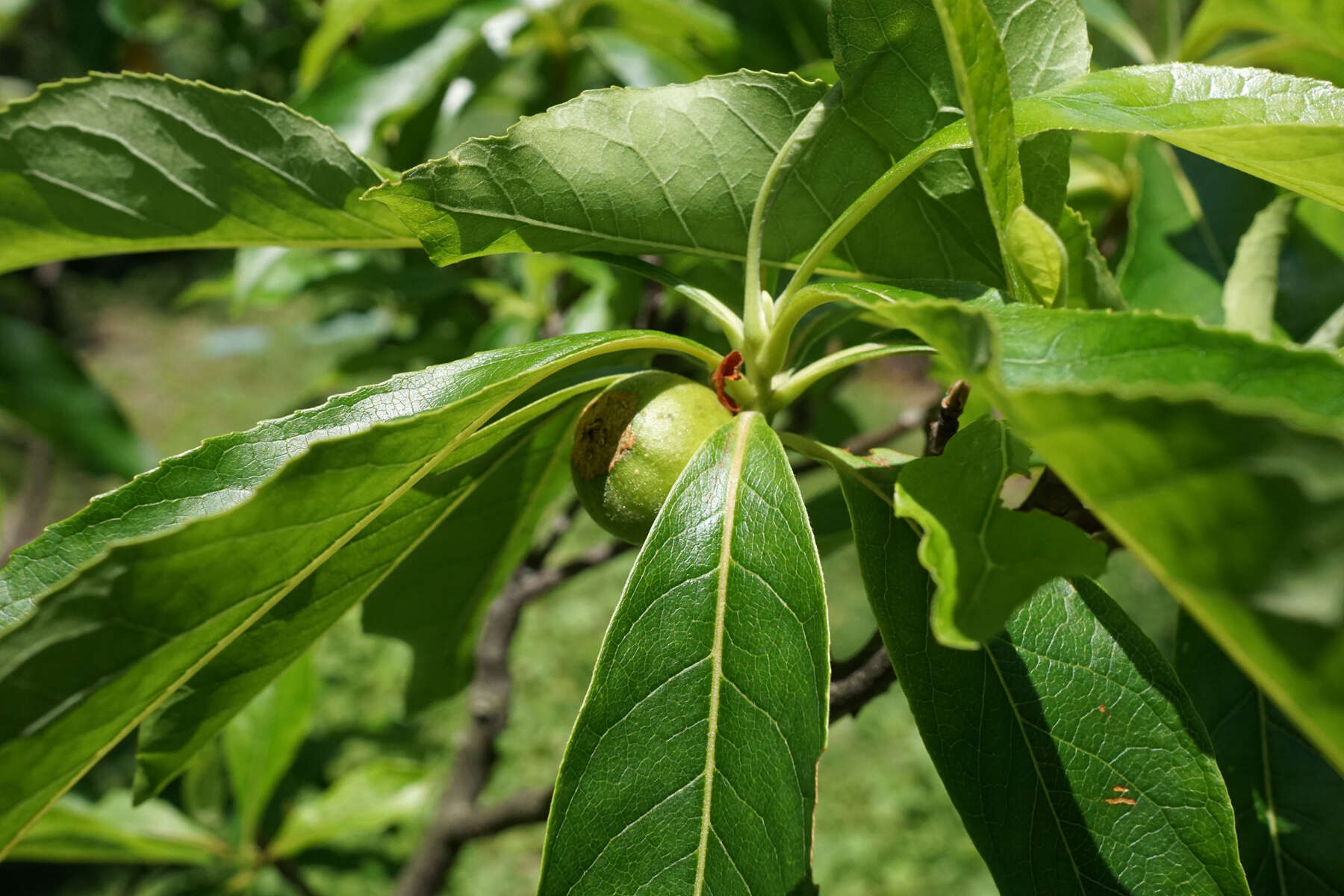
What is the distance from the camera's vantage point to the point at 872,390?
24.2ft

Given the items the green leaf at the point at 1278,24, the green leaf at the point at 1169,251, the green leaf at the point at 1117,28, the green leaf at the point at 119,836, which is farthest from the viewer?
the green leaf at the point at 119,836

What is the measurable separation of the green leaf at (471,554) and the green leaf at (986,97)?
1.95 ft

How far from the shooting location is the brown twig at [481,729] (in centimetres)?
202

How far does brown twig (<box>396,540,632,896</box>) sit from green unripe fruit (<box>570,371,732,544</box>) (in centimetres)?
89

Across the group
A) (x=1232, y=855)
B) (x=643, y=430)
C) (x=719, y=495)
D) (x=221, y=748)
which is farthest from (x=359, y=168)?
(x=221, y=748)

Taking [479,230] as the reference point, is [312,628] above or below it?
below

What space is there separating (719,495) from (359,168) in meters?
0.53

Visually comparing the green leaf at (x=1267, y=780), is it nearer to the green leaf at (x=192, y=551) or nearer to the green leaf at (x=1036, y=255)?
the green leaf at (x=1036, y=255)

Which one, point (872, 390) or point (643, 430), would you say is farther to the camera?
point (872, 390)

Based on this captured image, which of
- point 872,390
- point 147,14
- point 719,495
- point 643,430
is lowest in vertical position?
point 719,495

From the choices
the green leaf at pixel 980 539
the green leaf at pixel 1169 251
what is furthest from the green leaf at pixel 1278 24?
the green leaf at pixel 980 539

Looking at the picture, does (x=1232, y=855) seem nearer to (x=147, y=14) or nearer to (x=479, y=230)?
(x=479, y=230)

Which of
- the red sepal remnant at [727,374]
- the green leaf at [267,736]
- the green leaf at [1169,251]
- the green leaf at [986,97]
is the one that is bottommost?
the green leaf at [986,97]

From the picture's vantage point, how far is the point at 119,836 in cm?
249
